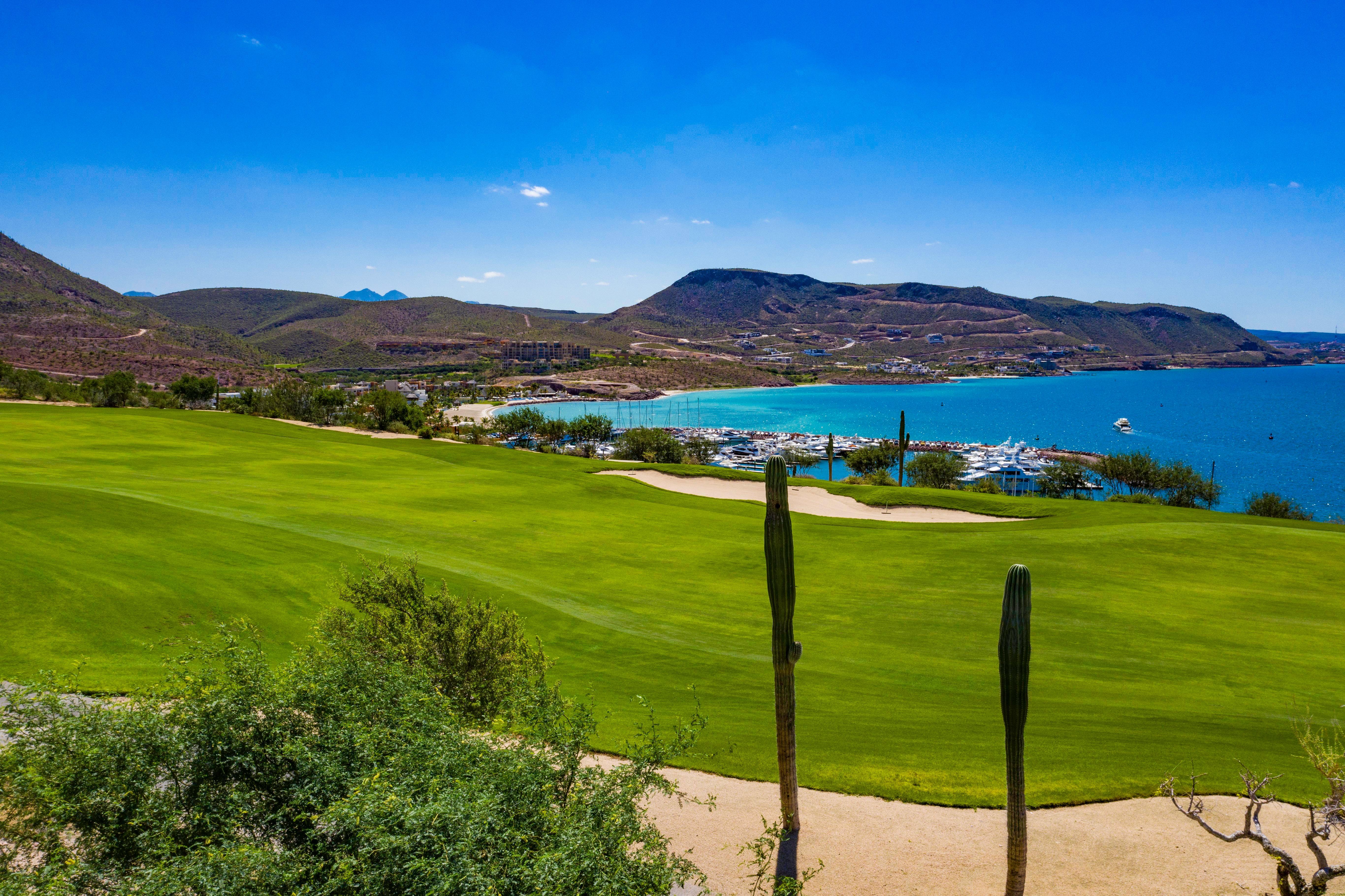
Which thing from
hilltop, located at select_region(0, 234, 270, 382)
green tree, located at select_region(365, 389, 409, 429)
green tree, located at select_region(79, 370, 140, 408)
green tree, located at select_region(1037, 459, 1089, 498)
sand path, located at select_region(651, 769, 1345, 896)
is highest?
hilltop, located at select_region(0, 234, 270, 382)

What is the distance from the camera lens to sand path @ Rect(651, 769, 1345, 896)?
29.7 ft

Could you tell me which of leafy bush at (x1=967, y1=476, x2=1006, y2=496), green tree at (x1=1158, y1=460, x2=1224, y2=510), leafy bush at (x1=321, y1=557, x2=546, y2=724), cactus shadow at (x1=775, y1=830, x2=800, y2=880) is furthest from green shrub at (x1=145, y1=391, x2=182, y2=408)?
green tree at (x1=1158, y1=460, x2=1224, y2=510)

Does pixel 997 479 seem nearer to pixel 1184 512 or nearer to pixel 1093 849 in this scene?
pixel 1184 512

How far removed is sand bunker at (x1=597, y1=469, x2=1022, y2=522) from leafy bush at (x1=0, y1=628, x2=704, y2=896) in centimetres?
2266

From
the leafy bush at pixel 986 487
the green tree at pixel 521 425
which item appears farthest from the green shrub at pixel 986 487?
the green tree at pixel 521 425

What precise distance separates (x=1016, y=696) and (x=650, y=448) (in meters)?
62.9

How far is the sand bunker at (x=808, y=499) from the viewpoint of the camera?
33719 millimetres

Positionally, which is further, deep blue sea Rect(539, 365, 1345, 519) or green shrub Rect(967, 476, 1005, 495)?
deep blue sea Rect(539, 365, 1345, 519)

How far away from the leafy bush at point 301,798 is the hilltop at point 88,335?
109 meters

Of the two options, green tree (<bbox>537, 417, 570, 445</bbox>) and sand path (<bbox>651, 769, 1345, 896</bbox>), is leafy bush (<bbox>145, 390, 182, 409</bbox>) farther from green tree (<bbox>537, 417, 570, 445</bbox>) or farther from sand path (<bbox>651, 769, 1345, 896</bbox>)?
sand path (<bbox>651, 769, 1345, 896</bbox>)

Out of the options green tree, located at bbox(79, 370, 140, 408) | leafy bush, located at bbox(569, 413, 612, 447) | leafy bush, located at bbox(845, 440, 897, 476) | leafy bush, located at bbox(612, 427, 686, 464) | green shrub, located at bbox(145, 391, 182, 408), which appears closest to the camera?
green tree, located at bbox(79, 370, 140, 408)

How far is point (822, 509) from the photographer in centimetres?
3612

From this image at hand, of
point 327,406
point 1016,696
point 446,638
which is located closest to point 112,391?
point 327,406

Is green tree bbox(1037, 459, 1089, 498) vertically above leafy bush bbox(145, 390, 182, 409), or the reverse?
leafy bush bbox(145, 390, 182, 409)
